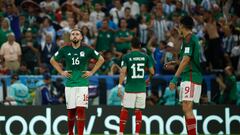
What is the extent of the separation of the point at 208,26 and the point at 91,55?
8.53m

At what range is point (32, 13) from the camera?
25.9 meters

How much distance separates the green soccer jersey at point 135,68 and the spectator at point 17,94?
491 cm

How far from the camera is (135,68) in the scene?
715 inches

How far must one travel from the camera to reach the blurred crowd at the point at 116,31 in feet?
79.2

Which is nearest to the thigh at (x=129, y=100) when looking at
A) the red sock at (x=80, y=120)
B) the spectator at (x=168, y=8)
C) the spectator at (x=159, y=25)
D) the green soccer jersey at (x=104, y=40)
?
the red sock at (x=80, y=120)

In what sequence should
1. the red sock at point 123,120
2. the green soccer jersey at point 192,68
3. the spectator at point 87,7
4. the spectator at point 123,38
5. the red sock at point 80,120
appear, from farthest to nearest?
the spectator at point 87,7 → the spectator at point 123,38 → the red sock at point 123,120 → the red sock at point 80,120 → the green soccer jersey at point 192,68

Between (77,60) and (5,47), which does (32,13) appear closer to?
(5,47)

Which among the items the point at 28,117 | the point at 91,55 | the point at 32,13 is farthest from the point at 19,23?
the point at 91,55

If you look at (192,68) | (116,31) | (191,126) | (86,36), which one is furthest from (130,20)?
(191,126)

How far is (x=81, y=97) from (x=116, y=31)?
8448mm

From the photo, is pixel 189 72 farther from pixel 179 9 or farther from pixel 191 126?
pixel 179 9

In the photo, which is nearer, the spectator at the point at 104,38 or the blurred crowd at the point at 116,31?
the blurred crowd at the point at 116,31

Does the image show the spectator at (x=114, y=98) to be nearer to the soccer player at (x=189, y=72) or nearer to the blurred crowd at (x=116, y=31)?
the blurred crowd at (x=116, y=31)

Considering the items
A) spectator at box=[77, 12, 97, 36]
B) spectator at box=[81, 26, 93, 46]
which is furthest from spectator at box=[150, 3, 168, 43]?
spectator at box=[81, 26, 93, 46]
